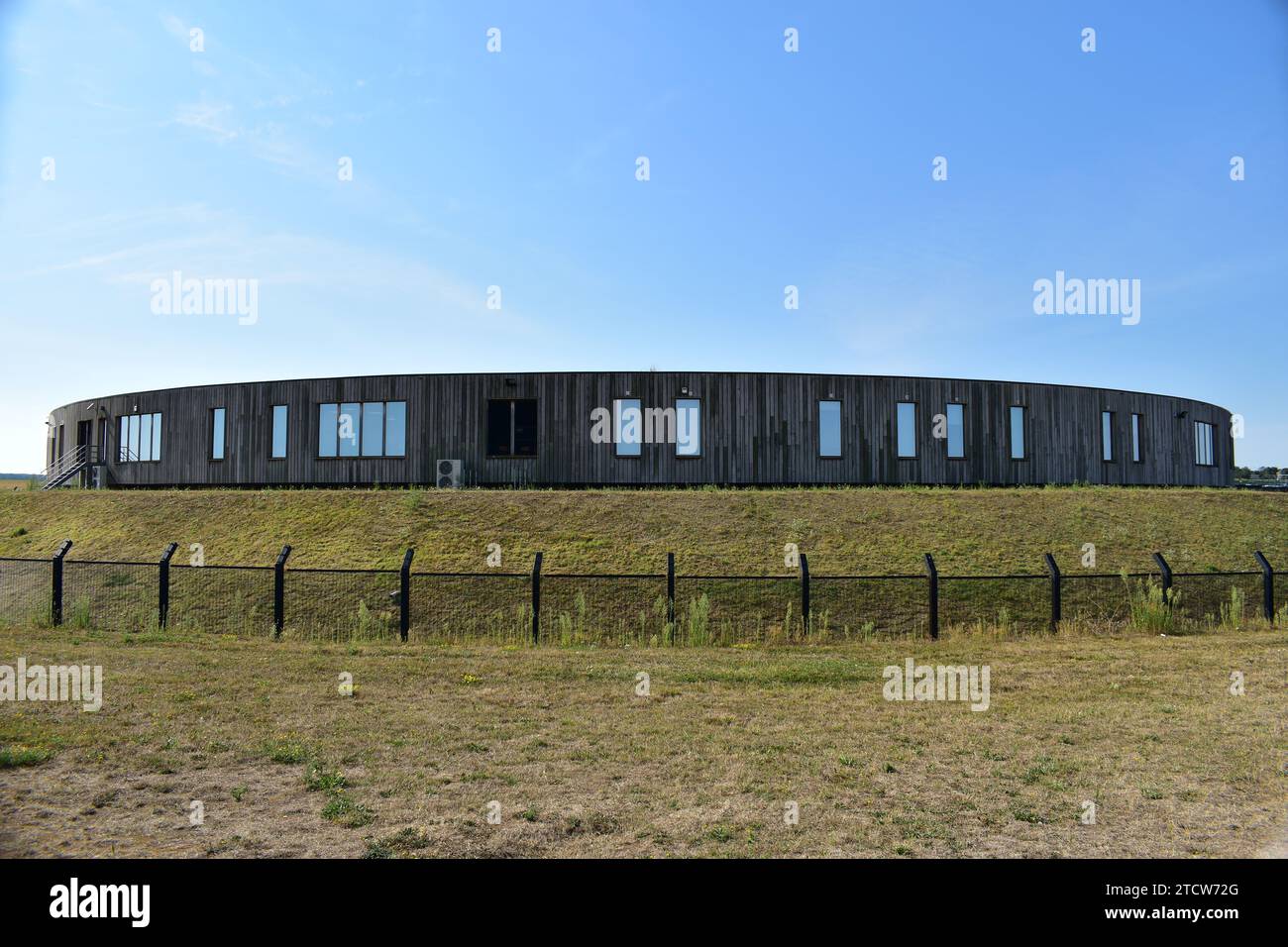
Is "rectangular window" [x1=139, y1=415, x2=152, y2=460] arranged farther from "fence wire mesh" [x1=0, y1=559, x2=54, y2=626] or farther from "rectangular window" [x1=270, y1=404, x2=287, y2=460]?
"fence wire mesh" [x1=0, y1=559, x2=54, y2=626]

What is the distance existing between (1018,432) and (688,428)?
44.5 ft

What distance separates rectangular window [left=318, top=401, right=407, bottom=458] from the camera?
30156mm

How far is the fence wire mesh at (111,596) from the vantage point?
1510 cm

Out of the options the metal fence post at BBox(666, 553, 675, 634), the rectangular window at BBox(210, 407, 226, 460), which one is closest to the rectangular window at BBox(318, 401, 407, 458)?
the rectangular window at BBox(210, 407, 226, 460)

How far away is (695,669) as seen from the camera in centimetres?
1096

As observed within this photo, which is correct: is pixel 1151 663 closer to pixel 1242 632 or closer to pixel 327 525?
pixel 1242 632

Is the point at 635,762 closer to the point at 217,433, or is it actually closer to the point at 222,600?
the point at 222,600

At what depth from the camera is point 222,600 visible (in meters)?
17.9

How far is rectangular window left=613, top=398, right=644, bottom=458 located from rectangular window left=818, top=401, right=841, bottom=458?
663cm

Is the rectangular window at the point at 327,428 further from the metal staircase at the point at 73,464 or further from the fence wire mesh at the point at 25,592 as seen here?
the metal staircase at the point at 73,464

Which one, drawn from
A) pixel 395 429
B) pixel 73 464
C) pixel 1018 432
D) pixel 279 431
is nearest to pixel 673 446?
pixel 395 429

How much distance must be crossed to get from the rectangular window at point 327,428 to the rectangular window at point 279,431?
165cm
